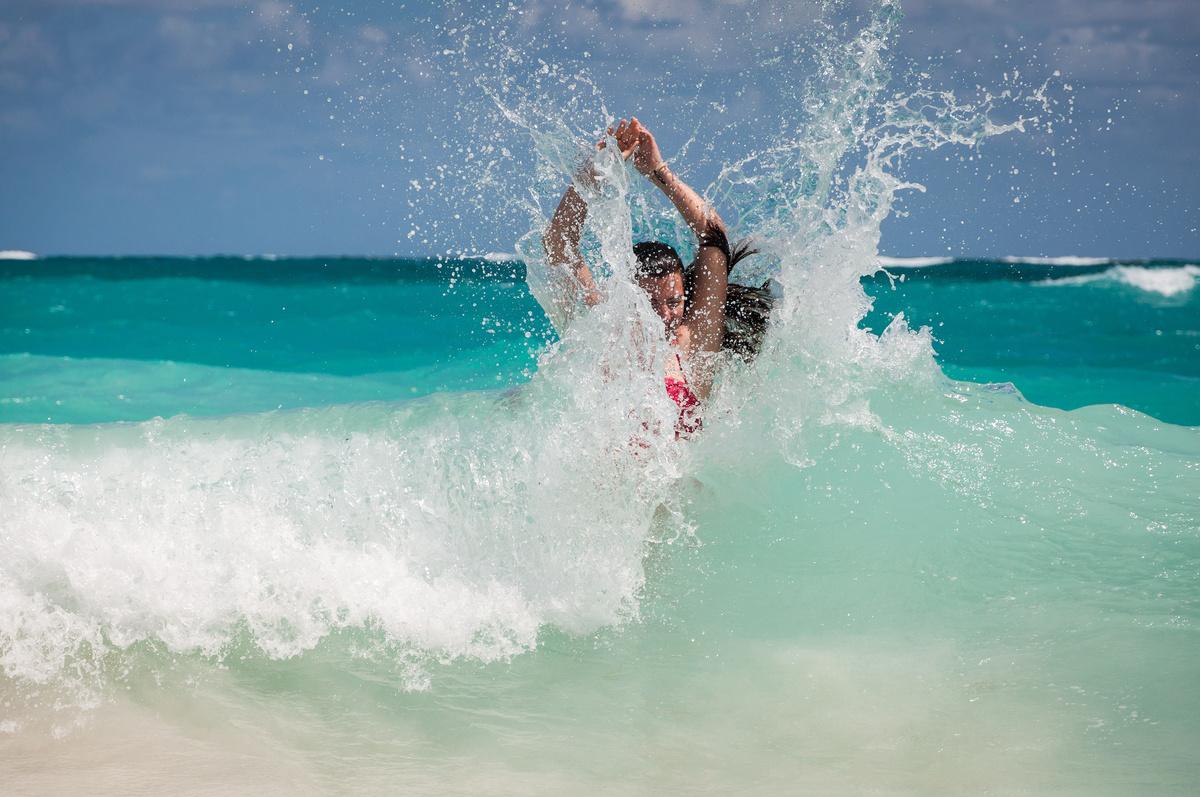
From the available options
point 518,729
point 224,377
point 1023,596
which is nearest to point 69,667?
point 518,729

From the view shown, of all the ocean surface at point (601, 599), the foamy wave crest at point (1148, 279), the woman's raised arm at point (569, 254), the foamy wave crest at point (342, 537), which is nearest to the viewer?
the ocean surface at point (601, 599)

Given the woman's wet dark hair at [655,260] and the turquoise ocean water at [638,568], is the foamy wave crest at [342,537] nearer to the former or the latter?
the turquoise ocean water at [638,568]

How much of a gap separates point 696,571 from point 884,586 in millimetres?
759

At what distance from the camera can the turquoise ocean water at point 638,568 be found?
2545 millimetres

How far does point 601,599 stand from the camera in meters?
3.14

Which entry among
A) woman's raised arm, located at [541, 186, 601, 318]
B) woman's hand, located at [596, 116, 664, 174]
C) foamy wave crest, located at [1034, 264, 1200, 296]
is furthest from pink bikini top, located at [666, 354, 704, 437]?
foamy wave crest, located at [1034, 264, 1200, 296]

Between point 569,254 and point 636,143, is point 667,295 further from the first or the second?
point 636,143

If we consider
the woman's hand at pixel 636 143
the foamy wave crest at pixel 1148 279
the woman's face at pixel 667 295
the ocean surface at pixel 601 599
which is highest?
the foamy wave crest at pixel 1148 279

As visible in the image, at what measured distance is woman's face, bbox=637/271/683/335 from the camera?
11.2ft

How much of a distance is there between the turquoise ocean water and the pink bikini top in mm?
77

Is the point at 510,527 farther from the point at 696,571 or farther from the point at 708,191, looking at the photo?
the point at 708,191

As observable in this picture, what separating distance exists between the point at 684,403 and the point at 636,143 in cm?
101

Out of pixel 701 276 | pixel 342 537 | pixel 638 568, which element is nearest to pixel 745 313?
pixel 701 276

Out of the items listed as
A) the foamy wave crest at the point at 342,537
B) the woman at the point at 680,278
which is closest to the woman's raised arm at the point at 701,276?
the woman at the point at 680,278
